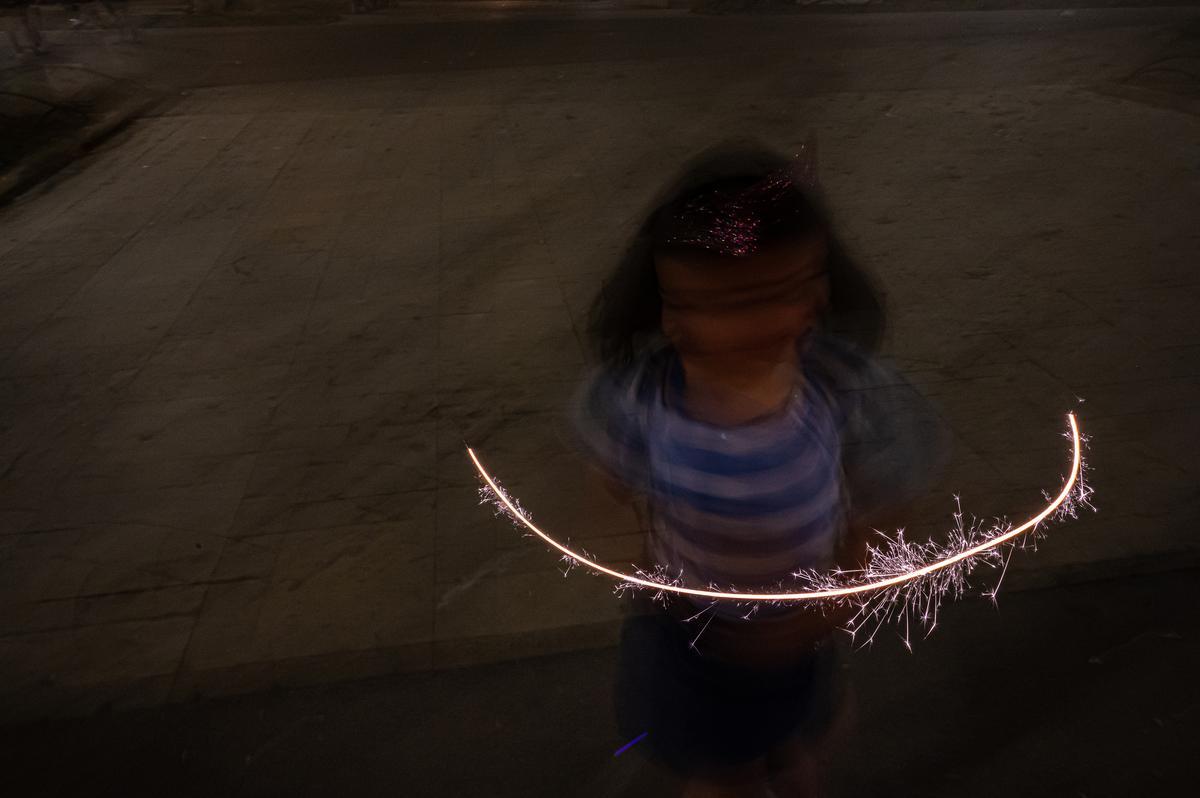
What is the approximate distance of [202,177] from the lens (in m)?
9.48

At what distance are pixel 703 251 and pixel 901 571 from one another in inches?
48.8

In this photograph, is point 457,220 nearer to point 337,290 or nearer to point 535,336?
point 337,290

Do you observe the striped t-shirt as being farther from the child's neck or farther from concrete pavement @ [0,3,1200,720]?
concrete pavement @ [0,3,1200,720]

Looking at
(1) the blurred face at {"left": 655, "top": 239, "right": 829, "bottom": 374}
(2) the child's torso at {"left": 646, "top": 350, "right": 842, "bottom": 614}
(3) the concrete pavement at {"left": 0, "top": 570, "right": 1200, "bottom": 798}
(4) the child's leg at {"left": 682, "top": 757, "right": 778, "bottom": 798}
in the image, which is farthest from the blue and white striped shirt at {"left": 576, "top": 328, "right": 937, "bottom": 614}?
(3) the concrete pavement at {"left": 0, "top": 570, "right": 1200, "bottom": 798}

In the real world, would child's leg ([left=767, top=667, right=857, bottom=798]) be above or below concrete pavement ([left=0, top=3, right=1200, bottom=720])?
above

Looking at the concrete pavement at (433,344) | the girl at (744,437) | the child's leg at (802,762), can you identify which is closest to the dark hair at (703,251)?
the girl at (744,437)

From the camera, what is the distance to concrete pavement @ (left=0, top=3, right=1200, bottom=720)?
3.55 m

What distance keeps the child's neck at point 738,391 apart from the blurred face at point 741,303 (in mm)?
12

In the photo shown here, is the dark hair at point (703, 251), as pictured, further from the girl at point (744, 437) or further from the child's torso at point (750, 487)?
the child's torso at point (750, 487)

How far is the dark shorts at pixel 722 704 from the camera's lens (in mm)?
1983

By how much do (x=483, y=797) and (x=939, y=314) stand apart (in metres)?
4.23

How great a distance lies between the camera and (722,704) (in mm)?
1991

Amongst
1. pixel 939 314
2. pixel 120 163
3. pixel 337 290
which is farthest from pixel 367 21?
pixel 939 314

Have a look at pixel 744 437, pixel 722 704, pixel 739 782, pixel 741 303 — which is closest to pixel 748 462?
pixel 744 437
